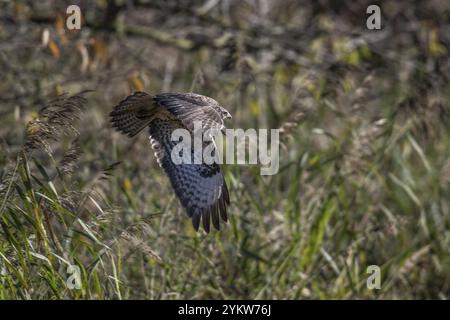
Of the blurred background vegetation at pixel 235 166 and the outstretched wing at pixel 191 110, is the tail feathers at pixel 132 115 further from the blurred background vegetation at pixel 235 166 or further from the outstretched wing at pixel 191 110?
the outstretched wing at pixel 191 110

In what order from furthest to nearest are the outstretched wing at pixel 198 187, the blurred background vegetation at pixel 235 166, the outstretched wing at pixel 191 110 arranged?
the outstretched wing at pixel 198 187 < the outstretched wing at pixel 191 110 < the blurred background vegetation at pixel 235 166

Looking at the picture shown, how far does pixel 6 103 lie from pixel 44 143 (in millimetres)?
2436

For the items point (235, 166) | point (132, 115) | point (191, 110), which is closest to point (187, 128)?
point (191, 110)

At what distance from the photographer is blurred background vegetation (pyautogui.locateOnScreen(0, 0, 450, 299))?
3.41 meters

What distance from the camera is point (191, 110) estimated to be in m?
3.58

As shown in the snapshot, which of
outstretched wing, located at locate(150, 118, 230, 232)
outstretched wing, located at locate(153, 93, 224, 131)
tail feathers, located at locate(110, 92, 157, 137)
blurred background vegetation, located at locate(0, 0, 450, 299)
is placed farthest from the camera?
tail feathers, located at locate(110, 92, 157, 137)

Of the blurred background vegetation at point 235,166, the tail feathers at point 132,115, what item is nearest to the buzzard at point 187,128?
the tail feathers at point 132,115

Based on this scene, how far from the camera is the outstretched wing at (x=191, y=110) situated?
3545mm

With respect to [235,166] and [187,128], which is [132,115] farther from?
[235,166]

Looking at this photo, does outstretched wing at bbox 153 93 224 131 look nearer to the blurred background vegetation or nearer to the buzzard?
the buzzard

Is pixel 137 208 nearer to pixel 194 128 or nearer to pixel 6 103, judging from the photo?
pixel 194 128

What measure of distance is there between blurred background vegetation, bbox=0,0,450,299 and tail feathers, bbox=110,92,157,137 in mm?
237

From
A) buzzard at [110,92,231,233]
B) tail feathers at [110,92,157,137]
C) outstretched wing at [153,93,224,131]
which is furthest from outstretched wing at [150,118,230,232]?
outstretched wing at [153,93,224,131]

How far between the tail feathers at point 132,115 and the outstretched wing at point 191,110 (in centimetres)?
34
